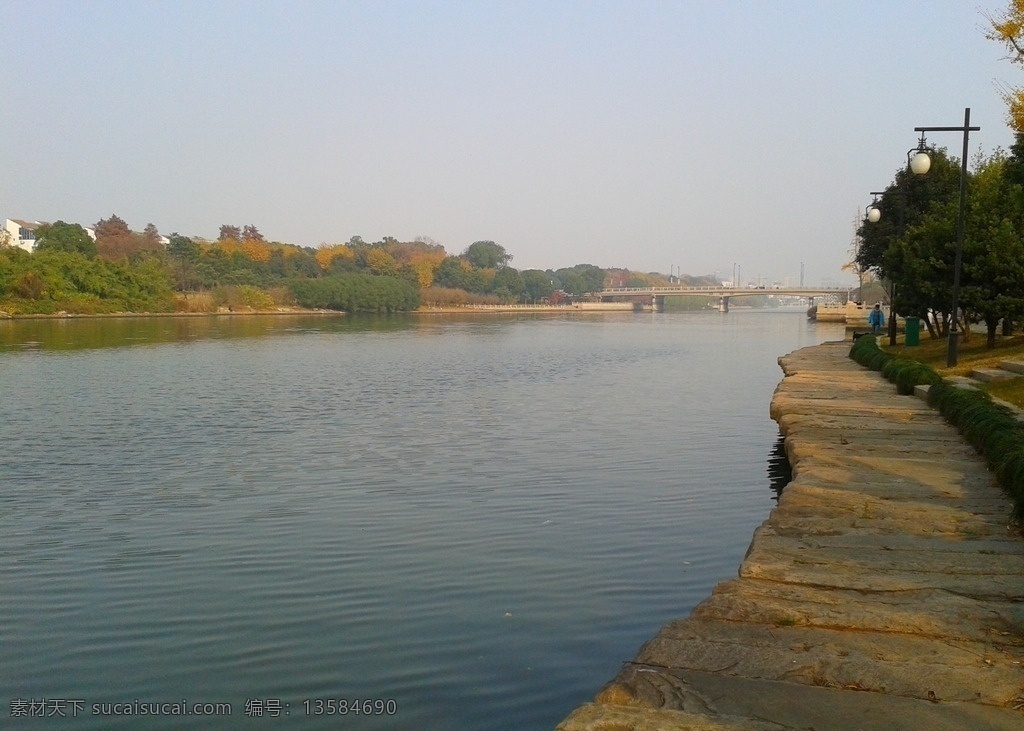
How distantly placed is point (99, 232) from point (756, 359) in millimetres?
114669

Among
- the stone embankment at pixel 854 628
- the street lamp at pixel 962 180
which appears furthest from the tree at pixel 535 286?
the stone embankment at pixel 854 628

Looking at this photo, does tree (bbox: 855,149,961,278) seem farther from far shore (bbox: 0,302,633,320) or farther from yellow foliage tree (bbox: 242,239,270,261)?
yellow foliage tree (bbox: 242,239,270,261)

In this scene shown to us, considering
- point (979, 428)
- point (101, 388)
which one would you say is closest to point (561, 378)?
point (101, 388)

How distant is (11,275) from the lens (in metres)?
85.1

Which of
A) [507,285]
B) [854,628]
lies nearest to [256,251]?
[507,285]

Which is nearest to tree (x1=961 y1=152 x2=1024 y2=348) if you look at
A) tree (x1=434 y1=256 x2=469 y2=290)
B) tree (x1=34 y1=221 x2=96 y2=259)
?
tree (x1=34 y1=221 x2=96 y2=259)

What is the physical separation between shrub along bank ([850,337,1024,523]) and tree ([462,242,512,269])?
6584 inches

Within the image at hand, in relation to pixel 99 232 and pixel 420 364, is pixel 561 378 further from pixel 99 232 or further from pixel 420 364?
pixel 99 232

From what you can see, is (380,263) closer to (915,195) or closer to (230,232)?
(230,232)

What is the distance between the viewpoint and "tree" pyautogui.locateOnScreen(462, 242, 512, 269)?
185875mm

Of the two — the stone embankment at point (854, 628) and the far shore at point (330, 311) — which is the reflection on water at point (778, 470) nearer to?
the stone embankment at point (854, 628)

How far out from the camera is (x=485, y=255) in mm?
185875

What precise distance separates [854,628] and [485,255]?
181 metres

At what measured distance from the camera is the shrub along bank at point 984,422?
30.1ft
